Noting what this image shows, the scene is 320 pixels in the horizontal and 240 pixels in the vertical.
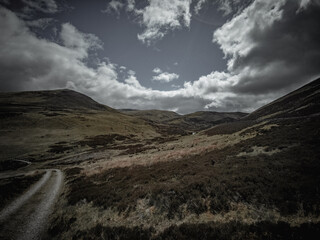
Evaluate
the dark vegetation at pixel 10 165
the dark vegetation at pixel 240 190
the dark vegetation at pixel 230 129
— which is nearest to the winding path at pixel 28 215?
the dark vegetation at pixel 240 190

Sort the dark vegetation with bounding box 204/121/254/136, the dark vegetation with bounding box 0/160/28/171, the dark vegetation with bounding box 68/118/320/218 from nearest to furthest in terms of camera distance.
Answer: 1. the dark vegetation with bounding box 68/118/320/218
2. the dark vegetation with bounding box 0/160/28/171
3. the dark vegetation with bounding box 204/121/254/136


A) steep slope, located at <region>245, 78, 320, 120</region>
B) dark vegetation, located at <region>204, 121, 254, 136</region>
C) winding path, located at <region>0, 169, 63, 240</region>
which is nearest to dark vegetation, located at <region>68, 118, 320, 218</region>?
winding path, located at <region>0, 169, 63, 240</region>

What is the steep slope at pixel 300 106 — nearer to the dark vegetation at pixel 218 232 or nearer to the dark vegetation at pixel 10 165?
the dark vegetation at pixel 218 232

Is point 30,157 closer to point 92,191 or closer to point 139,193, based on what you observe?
point 92,191

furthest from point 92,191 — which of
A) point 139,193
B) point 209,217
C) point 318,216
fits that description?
point 318,216

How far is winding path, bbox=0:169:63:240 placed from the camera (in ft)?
29.5

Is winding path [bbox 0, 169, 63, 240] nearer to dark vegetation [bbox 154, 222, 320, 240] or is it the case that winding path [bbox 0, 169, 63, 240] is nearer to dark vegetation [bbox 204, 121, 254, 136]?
dark vegetation [bbox 154, 222, 320, 240]

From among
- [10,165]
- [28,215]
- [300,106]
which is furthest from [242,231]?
[300,106]

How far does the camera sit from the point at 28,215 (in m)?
11.0

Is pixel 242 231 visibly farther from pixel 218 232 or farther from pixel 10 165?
pixel 10 165

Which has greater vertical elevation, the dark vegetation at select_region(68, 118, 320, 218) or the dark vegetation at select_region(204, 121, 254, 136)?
the dark vegetation at select_region(204, 121, 254, 136)

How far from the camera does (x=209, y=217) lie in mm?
7938

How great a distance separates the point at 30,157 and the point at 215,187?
55712 millimetres

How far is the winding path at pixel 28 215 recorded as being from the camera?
8977 millimetres
